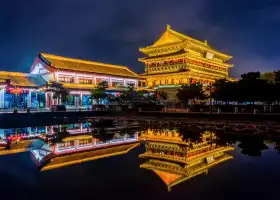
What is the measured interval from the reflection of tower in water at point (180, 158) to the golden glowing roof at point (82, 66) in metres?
30.8

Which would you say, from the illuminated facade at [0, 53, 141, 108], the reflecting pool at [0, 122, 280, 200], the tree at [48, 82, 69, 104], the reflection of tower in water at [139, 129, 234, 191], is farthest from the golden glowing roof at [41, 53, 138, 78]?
the reflection of tower in water at [139, 129, 234, 191]

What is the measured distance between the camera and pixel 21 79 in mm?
42094

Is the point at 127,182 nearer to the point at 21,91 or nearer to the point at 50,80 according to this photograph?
the point at 21,91

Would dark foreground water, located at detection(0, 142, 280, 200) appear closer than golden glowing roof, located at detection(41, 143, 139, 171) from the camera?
Yes

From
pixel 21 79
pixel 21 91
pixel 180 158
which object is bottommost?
pixel 180 158

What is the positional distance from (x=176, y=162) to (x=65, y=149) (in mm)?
6277

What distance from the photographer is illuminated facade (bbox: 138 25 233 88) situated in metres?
51.7

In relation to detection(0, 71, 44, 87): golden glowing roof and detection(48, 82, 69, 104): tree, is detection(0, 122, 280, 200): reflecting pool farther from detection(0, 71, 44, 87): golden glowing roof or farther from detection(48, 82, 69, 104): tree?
detection(0, 71, 44, 87): golden glowing roof

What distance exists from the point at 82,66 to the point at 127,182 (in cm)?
4178

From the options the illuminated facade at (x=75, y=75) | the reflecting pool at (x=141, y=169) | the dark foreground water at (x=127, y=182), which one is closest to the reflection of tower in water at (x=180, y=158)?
the reflecting pool at (x=141, y=169)

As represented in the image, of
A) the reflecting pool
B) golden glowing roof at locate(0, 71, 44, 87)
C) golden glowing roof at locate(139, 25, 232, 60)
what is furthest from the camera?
golden glowing roof at locate(139, 25, 232, 60)

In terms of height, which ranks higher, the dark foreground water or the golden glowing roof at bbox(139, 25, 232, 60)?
the golden glowing roof at bbox(139, 25, 232, 60)

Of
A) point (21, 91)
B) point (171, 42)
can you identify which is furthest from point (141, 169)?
point (171, 42)

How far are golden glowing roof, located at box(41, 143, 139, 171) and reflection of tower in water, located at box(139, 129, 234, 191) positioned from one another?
1.36m
